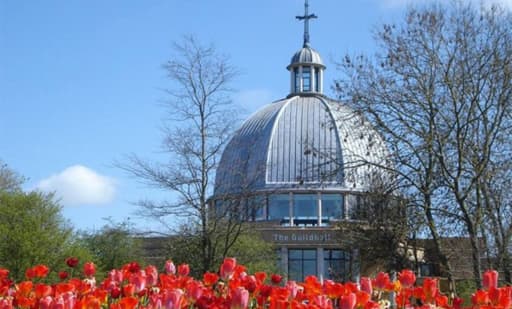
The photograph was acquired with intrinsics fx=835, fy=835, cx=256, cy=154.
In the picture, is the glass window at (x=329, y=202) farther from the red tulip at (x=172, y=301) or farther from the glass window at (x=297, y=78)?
the red tulip at (x=172, y=301)

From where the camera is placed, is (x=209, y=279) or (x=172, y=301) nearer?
(x=172, y=301)

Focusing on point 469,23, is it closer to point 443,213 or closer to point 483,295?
point 443,213

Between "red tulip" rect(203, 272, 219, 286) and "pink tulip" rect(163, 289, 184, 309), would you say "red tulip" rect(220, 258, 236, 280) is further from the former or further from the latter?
"pink tulip" rect(163, 289, 184, 309)

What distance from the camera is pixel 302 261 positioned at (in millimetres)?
49188

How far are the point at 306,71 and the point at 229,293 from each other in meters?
53.4

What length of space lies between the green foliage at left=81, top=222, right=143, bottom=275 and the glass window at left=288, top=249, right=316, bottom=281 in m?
18.7

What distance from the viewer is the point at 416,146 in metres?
14.7

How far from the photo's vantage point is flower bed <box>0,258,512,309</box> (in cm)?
362

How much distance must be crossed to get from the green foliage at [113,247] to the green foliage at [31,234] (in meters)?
6.21

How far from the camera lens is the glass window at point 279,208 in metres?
48.7

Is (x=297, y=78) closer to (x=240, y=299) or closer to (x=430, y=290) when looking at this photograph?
(x=430, y=290)

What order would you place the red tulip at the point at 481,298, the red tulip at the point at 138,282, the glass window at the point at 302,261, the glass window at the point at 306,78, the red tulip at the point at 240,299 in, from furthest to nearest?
the glass window at the point at 306,78 < the glass window at the point at 302,261 < the red tulip at the point at 138,282 < the red tulip at the point at 481,298 < the red tulip at the point at 240,299

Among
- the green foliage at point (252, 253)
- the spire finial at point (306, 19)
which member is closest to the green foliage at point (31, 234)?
the green foliage at point (252, 253)

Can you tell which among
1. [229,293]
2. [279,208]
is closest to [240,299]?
[229,293]
